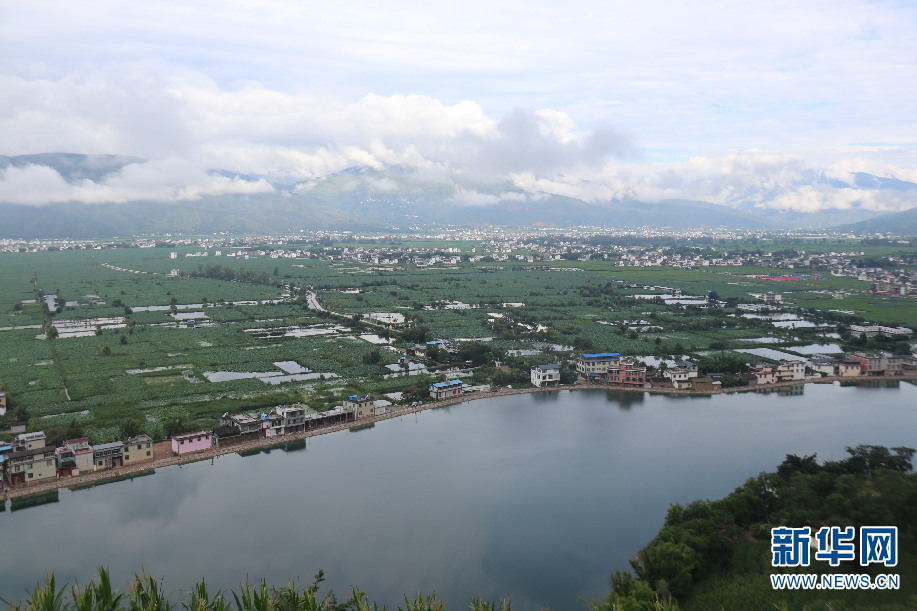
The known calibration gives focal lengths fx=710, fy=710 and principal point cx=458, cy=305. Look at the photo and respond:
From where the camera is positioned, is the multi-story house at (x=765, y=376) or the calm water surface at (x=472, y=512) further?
the multi-story house at (x=765, y=376)

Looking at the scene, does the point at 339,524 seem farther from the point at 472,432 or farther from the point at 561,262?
the point at 561,262

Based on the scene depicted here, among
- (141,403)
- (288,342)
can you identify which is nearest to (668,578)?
(141,403)

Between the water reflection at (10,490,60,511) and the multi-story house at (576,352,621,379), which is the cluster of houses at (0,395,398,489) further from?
the multi-story house at (576,352,621,379)

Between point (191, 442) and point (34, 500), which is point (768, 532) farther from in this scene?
point (34, 500)

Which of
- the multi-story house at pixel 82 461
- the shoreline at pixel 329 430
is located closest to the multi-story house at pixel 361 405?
the shoreline at pixel 329 430

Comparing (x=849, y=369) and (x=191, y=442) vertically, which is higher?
(x=849, y=369)

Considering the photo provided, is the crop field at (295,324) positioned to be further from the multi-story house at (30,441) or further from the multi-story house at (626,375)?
the multi-story house at (626,375)

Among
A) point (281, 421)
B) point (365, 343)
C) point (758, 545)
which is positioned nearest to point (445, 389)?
point (281, 421)
